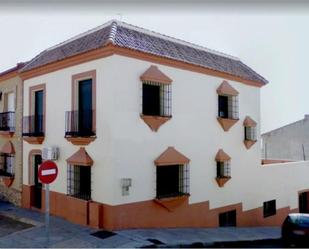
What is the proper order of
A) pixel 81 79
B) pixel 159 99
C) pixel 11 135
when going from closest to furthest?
pixel 81 79 → pixel 159 99 → pixel 11 135

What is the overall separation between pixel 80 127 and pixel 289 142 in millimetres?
20036

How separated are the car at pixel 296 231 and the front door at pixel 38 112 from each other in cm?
1016

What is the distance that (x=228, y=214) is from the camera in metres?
14.7

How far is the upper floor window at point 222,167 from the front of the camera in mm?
13906

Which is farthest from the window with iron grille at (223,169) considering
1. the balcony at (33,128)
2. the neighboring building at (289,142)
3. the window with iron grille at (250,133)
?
the neighboring building at (289,142)

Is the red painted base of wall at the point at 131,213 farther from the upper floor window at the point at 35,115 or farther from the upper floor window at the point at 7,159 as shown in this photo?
the upper floor window at the point at 35,115

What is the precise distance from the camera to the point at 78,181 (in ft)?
38.8

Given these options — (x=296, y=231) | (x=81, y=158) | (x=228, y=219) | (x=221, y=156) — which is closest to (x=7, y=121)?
(x=81, y=158)

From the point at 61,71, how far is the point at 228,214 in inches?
371

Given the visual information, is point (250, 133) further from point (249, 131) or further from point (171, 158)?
point (171, 158)

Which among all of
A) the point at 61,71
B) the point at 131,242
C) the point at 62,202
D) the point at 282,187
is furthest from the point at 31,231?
the point at 282,187

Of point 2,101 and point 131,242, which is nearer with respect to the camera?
point 131,242

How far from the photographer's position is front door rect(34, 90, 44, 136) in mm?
13711

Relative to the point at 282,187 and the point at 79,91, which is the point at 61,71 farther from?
the point at 282,187
